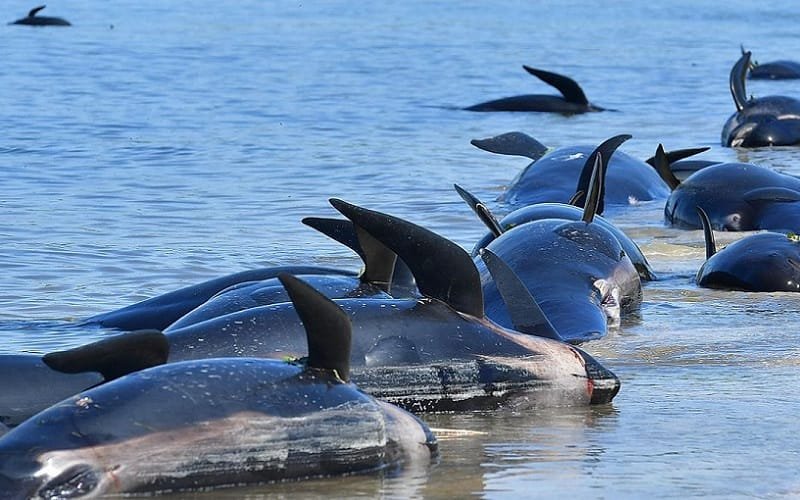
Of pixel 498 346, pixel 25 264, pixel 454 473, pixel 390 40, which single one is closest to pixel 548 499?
pixel 454 473

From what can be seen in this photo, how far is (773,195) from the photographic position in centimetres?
895

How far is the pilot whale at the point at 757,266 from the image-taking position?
7.00m

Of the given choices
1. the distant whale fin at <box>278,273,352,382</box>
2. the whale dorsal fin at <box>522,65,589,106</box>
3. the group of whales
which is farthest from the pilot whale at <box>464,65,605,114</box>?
the distant whale fin at <box>278,273,352,382</box>

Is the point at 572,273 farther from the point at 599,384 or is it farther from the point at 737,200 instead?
the point at 737,200

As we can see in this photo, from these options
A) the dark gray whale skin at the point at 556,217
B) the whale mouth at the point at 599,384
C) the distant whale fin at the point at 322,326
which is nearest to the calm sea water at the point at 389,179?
the whale mouth at the point at 599,384

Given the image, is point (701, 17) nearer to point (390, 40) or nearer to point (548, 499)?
point (390, 40)

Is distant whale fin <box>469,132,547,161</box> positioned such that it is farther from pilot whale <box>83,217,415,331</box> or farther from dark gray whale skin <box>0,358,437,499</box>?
dark gray whale skin <box>0,358,437,499</box>

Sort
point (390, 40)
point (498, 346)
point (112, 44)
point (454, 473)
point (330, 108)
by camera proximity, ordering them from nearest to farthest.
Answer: point (454, 473), point (498, 346), point (330, 108), point (112, 44), point (390, 40)

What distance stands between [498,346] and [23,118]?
1159 cm

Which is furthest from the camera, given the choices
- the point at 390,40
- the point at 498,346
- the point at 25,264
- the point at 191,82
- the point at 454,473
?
the point at 390,40

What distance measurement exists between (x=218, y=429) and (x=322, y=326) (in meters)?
0.36

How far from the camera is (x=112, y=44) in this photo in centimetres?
2553

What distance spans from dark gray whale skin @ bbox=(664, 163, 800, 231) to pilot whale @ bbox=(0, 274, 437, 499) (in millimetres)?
5165

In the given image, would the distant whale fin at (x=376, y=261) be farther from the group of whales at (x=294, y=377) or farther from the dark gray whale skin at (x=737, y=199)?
the dark gray whale skin at (x=737, y=199)
